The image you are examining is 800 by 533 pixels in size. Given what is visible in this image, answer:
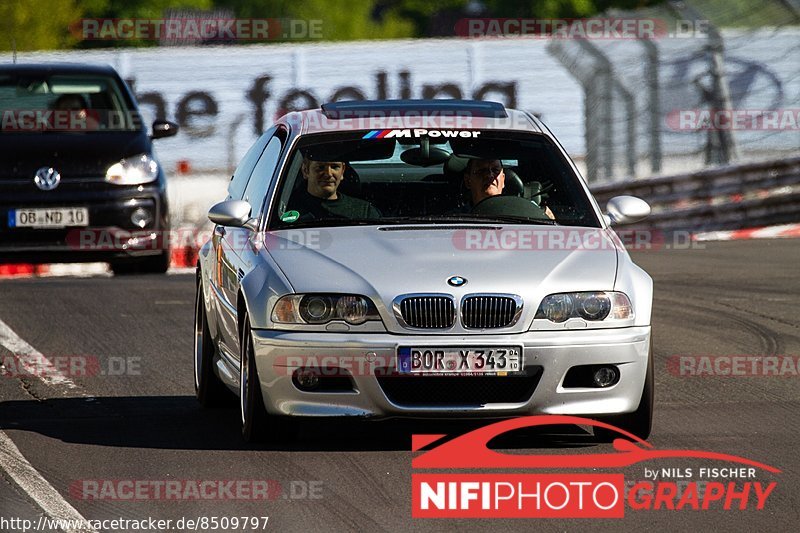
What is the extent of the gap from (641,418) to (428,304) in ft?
3.60

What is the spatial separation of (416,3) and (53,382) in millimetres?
91362

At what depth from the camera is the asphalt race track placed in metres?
6.66

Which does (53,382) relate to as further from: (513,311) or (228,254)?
(513,311)

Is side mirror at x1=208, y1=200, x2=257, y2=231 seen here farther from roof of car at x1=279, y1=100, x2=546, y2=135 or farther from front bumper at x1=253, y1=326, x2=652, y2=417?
front bumper at x1=253, y1=326, x2=652, y2=417

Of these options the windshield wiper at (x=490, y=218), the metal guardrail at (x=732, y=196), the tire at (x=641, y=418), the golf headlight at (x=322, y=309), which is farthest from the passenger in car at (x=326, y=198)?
the metal guardrail at (x=732, y=196)

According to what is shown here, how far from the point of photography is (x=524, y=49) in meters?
30.0

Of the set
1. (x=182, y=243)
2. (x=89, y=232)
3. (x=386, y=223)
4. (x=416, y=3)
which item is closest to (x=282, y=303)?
(x=386, y=223)

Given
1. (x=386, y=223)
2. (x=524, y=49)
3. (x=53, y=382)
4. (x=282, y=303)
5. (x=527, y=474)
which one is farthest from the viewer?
(x=524, y=49)

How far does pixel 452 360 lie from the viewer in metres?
7.61

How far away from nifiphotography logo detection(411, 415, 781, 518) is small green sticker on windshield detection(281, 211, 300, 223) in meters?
1.27

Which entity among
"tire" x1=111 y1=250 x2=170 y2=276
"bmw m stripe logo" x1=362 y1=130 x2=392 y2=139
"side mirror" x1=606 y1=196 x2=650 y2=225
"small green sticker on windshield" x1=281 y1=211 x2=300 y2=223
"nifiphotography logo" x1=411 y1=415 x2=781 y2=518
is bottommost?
"tire" x1=111 y1=250 x2=170 y2=276

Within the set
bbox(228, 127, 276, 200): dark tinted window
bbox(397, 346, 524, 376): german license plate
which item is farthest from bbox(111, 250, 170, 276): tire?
bbox(397, 346, 524, 376): german license plate

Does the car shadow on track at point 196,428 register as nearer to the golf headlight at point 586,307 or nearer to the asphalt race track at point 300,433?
the asphalt race track at point 300,433

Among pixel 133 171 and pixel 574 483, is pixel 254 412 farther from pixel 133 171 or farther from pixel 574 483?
pixel 133 171
